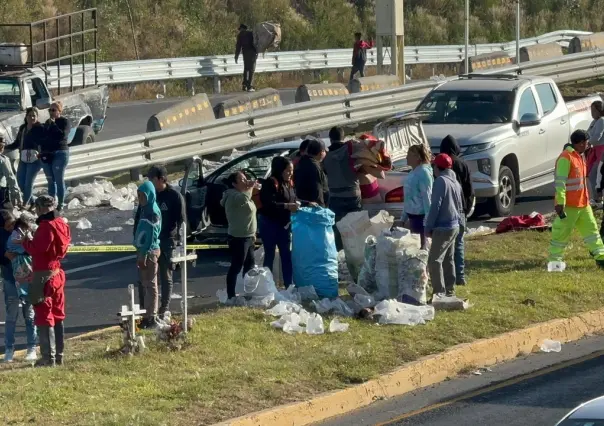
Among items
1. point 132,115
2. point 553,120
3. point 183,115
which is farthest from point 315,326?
point 132,115

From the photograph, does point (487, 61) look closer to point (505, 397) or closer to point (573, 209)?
point (573, 209)

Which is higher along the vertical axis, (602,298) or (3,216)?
(3,216)

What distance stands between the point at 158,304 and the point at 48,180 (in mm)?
6755

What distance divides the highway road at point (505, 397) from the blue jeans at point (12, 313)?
295 cm

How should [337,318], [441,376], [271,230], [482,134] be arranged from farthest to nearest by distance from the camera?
[482,134], [271,230], [337,318], [441,376]

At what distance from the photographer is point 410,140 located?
55.6 ft

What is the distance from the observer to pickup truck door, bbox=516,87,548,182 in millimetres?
18906

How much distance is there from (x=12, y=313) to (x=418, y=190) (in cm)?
426

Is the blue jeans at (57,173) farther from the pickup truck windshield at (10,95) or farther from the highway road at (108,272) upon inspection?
the pickup truck windshield at (10,95)

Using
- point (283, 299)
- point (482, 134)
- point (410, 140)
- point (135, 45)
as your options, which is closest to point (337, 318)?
point (283, 299)

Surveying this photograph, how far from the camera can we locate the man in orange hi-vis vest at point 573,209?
14680mm

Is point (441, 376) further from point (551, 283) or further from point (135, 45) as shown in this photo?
point (135, 45)

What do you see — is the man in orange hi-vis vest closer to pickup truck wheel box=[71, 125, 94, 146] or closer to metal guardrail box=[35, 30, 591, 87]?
pickup truck wheel box=[71, 125, 94, 146]

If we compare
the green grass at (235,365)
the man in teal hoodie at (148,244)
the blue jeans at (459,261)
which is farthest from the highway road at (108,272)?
the blue jeans at (459,261)
